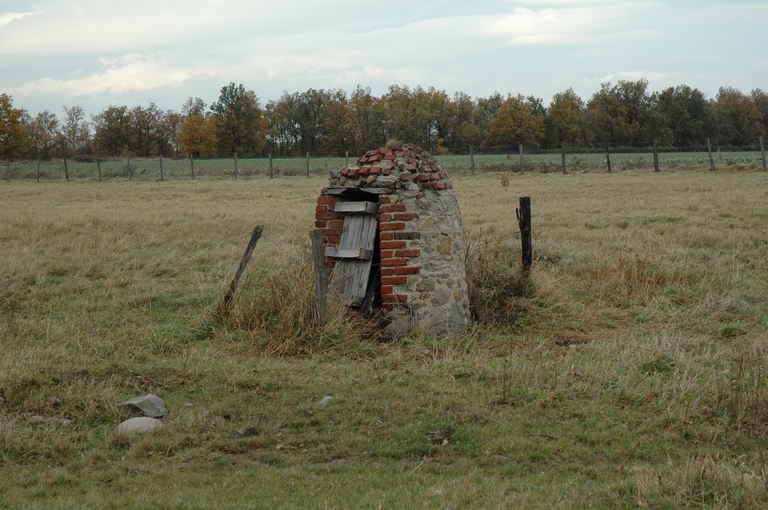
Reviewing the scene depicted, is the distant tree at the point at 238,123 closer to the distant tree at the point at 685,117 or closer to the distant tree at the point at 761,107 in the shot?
the distant tree at the point at 685,117

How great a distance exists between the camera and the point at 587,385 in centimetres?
583

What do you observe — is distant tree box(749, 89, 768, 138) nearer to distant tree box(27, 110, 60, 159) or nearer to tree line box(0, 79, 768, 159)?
tree line box(0, 79, 768, 159)

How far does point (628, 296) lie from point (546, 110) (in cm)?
6007

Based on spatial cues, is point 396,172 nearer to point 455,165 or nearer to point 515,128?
point 455,165

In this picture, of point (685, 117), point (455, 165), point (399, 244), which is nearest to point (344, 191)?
point (399, 244)

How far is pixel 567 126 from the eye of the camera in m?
66.2

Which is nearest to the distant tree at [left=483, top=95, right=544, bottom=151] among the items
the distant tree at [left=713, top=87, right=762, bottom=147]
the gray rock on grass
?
the distant tree at [left=713, top=87, right=762, bottom=147]

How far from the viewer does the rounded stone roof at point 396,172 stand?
7.92 meters

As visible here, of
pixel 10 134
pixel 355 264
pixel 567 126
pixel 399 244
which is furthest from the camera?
pixel 567 126

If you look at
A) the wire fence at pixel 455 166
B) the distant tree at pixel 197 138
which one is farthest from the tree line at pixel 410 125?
the wire fence at pixel 455 166

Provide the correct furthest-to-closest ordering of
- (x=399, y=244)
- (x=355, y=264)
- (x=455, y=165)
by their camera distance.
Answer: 1. (x=455, y=165)
2. (x=355, y=264)
3. (x=399, y=244)

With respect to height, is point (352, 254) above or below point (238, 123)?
below

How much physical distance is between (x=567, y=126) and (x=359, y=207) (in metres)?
Answer: 61.8

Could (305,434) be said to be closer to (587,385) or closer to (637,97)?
(587,385)
